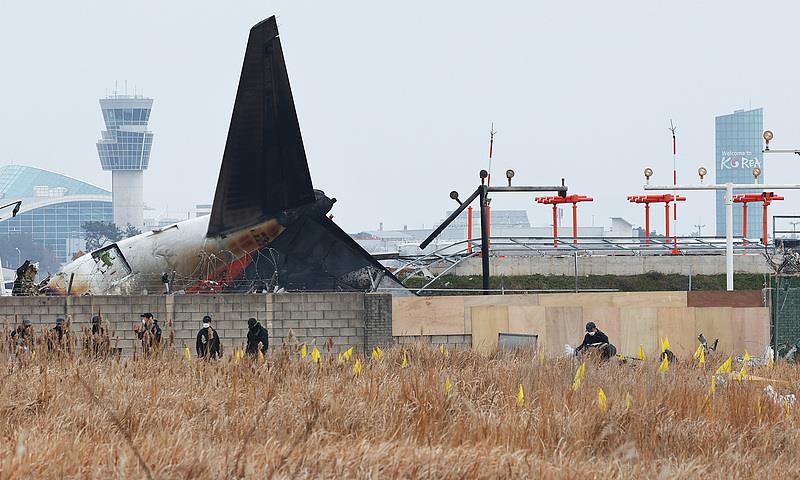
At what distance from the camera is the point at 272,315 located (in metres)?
31.1

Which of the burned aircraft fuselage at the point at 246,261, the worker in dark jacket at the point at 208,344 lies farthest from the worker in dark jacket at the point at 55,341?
the burned aircraft fuselage at the point at 246,261

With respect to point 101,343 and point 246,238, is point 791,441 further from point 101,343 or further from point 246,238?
point 246,238

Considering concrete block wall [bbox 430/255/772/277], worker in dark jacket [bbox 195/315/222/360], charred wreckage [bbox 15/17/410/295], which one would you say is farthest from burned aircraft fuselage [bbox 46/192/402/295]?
worker in dark jacket [bbox 195/315/222/360]

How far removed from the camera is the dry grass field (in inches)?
452

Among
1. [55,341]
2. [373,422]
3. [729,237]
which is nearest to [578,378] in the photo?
[373,422]

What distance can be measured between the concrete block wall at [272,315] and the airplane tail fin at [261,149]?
457cm

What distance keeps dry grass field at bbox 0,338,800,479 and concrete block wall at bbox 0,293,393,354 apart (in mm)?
11517

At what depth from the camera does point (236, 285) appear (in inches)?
1437

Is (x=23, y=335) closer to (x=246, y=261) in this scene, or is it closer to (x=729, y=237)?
(x=246, y=261)

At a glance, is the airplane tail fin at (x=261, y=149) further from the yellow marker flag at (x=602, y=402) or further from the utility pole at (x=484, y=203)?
the yellow marker flag at (x=602, y=402)

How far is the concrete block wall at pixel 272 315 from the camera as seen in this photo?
101ft

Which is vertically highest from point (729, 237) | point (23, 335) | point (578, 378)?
point (729, 237)

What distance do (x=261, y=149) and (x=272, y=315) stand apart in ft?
18.7

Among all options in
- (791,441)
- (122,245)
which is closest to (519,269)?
(122,245)
